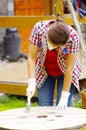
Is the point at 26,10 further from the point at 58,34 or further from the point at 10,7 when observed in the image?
the point at 58,34

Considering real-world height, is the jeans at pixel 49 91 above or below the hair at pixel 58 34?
below

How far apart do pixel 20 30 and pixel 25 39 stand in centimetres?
24

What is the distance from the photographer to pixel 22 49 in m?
11.9

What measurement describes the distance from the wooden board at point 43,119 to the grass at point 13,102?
116 inches

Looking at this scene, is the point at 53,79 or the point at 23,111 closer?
the point at 23,111

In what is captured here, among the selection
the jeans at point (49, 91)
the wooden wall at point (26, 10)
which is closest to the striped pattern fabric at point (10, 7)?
the wooden wall at point (26, 10)

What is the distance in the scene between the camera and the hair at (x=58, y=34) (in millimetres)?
4668

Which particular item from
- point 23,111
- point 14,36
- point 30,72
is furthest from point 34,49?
point 14,36

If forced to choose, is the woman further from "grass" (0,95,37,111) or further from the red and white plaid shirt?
"grass" (0,95,37,111)

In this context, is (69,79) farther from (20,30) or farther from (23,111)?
(20,30)

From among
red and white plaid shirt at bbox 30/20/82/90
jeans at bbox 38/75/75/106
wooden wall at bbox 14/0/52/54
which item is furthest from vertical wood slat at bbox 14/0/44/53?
red and white plaid shirt at bbox 30/20/82/90

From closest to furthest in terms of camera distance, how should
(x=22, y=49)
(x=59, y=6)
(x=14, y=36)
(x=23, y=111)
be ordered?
(x=23, y=111), (x=59, y=6), (x=14, y=36), (x=22, y=49)

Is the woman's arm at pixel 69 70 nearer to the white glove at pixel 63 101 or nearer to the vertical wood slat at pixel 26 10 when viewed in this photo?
the white glove at pixel 63 101

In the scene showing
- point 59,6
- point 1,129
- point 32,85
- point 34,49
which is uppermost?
point 59,6
